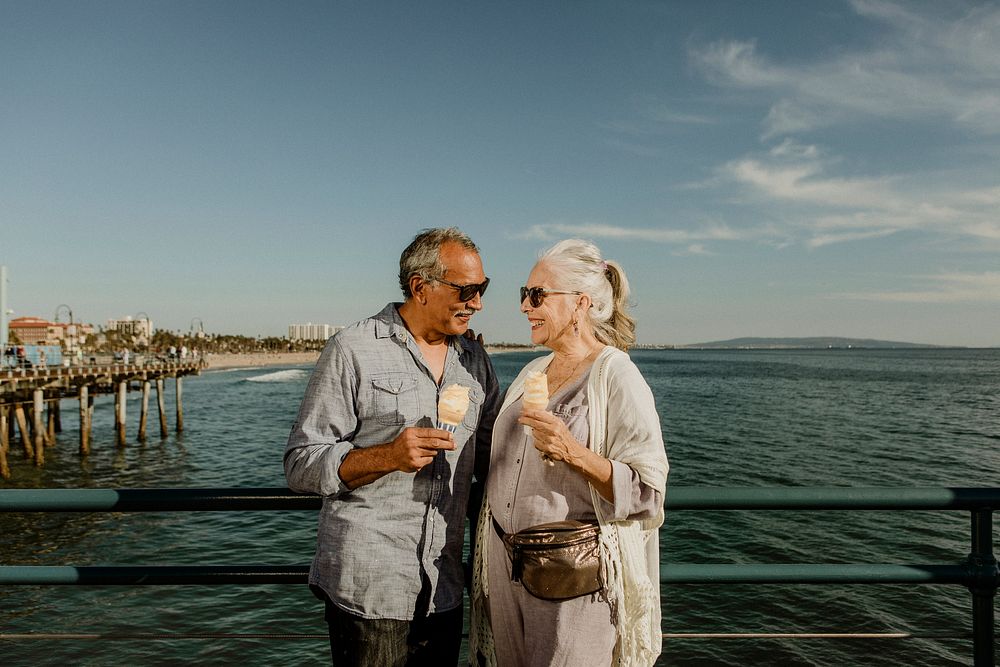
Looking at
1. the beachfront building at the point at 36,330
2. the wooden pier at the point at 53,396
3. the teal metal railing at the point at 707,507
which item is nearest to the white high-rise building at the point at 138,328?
the beachfront building at the point at 36,330

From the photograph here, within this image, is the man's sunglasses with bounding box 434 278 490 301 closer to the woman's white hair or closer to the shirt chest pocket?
the woman's white hair

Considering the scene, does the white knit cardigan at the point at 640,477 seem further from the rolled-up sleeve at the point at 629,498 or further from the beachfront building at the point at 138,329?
the beachfront building at the point at 138,329

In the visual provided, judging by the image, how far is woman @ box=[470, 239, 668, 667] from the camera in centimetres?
223

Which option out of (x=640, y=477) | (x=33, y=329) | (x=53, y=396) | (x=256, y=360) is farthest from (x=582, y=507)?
(x=256, y=360)

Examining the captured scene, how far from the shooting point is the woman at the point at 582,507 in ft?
→ 7.32

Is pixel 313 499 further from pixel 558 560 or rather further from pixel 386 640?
pixel 558 560

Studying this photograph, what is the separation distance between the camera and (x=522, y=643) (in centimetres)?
239

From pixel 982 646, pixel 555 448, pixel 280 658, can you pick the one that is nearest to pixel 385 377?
pixel 555 448

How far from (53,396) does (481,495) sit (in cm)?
4026

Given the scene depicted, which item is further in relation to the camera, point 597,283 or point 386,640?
point 597,283

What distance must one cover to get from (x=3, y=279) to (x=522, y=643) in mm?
56831

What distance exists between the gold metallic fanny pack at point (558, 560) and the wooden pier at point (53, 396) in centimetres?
3023

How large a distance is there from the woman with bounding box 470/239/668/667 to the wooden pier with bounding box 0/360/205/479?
30.0 m

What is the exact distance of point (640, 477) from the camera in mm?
2244
